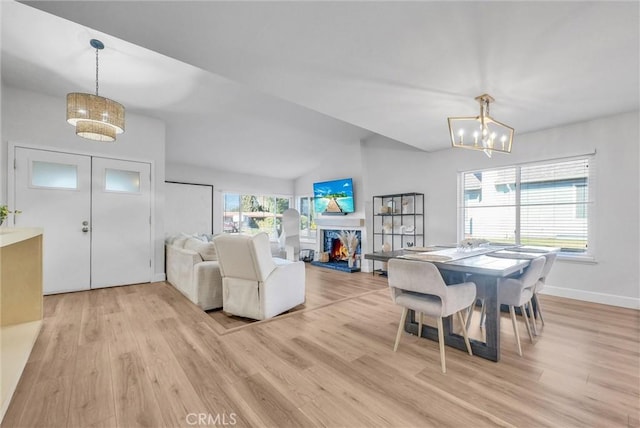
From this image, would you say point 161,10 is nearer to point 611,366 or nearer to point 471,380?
point 471,380

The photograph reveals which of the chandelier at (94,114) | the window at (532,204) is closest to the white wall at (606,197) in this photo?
the window at (532,204)

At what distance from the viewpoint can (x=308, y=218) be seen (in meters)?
7.69

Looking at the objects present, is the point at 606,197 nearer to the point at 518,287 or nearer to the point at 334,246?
the point at 518,287

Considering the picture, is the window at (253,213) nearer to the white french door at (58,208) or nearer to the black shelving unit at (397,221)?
the white french door at (58,208)

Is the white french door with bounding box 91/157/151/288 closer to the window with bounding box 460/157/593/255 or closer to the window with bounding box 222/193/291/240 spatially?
the window with bounding box 222/193/291/240

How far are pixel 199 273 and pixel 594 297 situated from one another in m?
4.85

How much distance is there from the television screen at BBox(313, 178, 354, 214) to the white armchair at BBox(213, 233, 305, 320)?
3404 millimetres

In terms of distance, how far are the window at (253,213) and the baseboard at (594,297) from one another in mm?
5905

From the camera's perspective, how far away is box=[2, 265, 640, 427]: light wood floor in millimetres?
1472

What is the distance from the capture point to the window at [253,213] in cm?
680

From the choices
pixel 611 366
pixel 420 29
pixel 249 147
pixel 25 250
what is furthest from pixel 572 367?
pixel 249 147

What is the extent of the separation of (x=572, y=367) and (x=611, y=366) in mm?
286

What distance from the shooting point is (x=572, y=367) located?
1940 millimetres

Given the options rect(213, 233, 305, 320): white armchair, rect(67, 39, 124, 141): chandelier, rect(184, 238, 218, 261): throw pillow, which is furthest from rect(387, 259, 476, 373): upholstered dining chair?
rect(67, 39, 124, 141): chandelier
